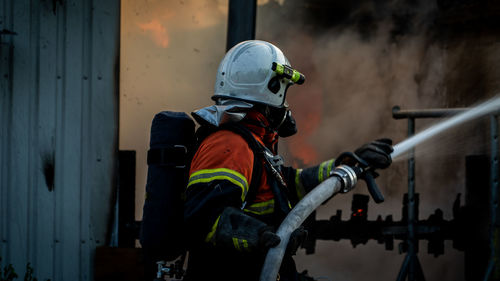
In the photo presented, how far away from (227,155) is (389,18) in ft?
14.9

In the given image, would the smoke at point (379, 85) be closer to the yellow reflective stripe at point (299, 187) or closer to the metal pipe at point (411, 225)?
the metal pipe at point (411, 225)

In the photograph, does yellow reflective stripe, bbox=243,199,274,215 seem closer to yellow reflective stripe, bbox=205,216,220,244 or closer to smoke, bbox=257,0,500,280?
yellow reflective stripe, bbox=205,216,220,244

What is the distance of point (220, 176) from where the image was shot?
1957 millimetres

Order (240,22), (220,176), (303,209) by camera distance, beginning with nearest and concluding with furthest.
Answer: (220,176) → (303,209) → (240,22)

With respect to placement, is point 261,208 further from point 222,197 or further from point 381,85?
point 381,85

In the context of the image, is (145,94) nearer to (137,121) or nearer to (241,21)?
(137,121)

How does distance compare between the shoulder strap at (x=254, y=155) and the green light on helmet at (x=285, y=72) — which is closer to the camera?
the shoulder strap at (x=254, y=155)

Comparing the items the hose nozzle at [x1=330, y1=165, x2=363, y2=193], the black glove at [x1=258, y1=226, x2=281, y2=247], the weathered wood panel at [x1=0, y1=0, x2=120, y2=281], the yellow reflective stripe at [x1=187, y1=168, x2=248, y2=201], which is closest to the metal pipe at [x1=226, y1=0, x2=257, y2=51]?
the weathered wood panel at [x1=0, y1=0, x2=120, y2=281]

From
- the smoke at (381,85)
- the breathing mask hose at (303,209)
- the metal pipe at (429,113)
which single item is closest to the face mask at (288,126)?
the breathing mask hose at (303,209)

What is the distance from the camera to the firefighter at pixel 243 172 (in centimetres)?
191

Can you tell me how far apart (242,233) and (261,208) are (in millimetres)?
402

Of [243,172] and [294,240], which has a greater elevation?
[243,172]

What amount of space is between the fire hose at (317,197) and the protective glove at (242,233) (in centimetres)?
12

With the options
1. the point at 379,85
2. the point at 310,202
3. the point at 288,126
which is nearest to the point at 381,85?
the point at 379,85
